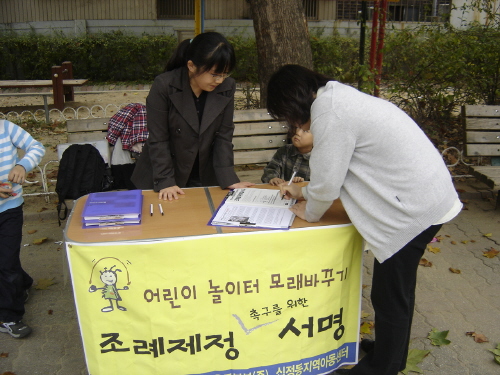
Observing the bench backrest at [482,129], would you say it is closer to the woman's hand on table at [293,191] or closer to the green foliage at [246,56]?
the woman's hand on table at [293,191]

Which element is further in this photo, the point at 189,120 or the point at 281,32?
the point at 281,32

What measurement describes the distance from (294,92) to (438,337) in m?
1.80

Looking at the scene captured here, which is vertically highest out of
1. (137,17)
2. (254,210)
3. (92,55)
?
(137,17)

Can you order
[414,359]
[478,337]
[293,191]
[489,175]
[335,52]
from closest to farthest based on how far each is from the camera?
[293,191] → [414,359] → [478,337] → [489,175] → [335,52]

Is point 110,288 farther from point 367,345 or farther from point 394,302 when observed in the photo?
point 367,345

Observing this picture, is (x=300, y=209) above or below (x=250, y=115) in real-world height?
below

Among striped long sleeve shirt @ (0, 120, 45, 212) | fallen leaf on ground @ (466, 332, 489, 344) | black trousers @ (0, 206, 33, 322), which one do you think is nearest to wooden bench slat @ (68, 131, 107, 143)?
striped long sleeve shirt @ (0, 120, 45, 212)

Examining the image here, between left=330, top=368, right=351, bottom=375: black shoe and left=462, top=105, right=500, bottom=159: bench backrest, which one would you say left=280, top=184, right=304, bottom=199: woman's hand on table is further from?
left=462, top=105, right=500, bottom=159: bench backrest

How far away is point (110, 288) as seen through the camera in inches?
90.4

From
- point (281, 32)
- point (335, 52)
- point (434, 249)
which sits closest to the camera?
point (434, 249)

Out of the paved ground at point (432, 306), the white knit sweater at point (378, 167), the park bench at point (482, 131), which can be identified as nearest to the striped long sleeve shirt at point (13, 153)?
the paved ground at point (432, 306)

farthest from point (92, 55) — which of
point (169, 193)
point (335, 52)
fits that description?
point (169, 193)

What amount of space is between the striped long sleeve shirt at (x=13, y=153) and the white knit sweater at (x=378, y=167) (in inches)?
66.4

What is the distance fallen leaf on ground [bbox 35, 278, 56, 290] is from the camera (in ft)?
12.0
